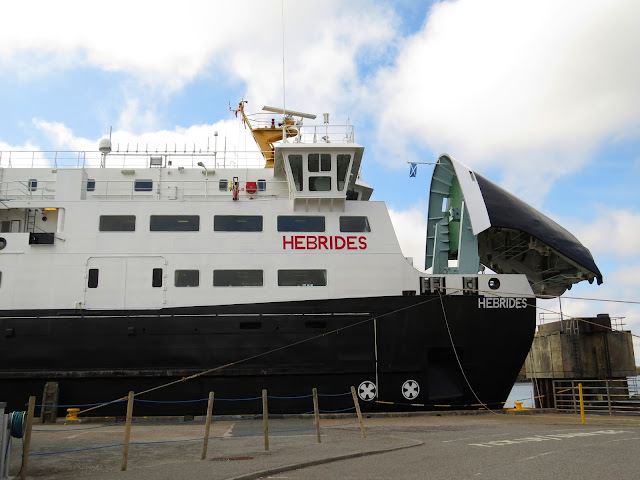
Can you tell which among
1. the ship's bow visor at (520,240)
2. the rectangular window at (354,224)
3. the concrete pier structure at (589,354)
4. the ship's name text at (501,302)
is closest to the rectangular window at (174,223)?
the rectangular window at (354,224)

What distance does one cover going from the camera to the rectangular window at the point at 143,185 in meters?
16.8

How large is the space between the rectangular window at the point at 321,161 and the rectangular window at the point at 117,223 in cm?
500

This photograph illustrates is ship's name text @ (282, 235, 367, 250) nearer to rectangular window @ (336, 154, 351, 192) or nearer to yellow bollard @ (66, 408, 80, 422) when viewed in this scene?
rectangular window @ (336, 154, 351, 192)

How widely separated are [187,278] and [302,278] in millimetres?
→ 2937

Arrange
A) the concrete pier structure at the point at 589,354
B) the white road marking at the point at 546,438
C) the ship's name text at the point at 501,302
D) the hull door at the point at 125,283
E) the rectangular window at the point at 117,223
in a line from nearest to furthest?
1. the white road marking at the point at 546,438
2. the hull door at the point at 125,283
3. the ship's name text at the point at 501,302
4. the rectangular window at the point at 117,223
5. the concrete pier structure at the point at 589,354

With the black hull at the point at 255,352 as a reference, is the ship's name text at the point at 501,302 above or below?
above

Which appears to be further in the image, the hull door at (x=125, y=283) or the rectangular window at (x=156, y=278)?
the rectangular window at (x=156, y=278)

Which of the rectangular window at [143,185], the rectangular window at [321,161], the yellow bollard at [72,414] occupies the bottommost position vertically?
the yellow bollard at [72,414]

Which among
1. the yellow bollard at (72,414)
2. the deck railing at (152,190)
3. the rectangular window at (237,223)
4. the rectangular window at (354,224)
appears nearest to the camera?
the yellow bollard at (72,414)

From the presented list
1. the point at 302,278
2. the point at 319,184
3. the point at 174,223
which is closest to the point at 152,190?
the point at 174,223

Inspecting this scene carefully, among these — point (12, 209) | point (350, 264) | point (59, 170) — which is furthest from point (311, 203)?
point (12, 209)

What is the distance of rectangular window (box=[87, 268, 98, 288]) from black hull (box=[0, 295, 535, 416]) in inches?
28.9

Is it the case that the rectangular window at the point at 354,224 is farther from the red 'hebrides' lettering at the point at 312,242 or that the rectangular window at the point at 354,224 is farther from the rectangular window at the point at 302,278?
the rectangular window at the point at 302,278

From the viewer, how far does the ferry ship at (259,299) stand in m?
14.3
